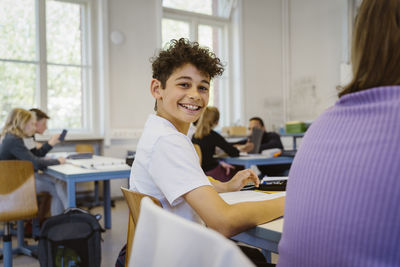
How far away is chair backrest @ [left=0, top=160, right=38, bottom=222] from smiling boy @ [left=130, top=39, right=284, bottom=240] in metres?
1.78

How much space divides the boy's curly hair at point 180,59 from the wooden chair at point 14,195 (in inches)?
71.2

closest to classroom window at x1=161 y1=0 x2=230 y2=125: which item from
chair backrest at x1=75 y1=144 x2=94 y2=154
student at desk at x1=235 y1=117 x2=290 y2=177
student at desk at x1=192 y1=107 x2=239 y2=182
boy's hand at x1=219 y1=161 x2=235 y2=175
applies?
student at desk at x1=235 y1=117 x2=290 y2=177

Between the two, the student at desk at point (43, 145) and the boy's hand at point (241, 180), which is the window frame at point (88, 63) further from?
the boy's hand at point (241, 180)

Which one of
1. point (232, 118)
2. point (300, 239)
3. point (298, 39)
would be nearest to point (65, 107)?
point (232, 118)

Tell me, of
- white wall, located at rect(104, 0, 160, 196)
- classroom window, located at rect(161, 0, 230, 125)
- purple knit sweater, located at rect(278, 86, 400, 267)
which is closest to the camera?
Answer: purple knit sweater, located at rect(278, 86, 400, 267)

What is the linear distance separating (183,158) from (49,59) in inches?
188

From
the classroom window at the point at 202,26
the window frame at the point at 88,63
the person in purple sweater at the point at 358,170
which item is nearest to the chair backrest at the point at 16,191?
the person in purple sweater at the point at 358,170

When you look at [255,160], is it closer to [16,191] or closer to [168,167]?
[16,191]

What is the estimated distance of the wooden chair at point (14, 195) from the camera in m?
2.57

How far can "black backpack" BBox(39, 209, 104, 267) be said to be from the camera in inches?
88.9

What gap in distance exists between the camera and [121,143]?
5.41 m

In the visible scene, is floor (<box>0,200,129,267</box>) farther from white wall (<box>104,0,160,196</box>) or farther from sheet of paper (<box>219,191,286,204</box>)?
sheet of paper (<box>219,191,286,204</box>)

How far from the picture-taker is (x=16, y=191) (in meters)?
2.62

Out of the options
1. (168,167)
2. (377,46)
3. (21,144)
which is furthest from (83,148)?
(377,46)
